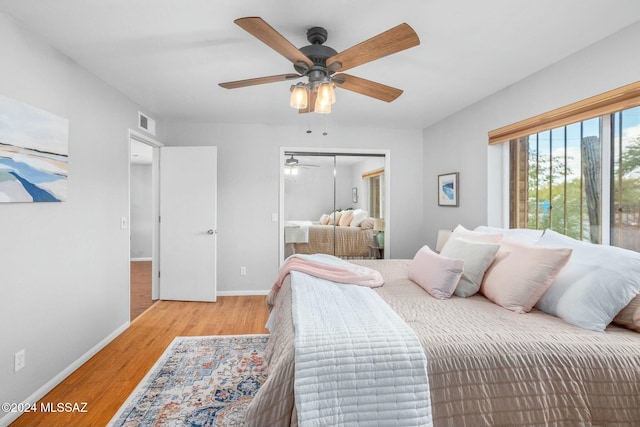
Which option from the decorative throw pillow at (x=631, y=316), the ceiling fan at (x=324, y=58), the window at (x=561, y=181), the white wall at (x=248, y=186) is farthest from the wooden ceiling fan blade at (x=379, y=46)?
the white wall at (x=248, y=186)

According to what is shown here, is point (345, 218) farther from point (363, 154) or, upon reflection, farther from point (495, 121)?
point (495, 121)

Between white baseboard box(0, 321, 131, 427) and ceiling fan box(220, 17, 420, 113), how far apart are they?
7.84 ft

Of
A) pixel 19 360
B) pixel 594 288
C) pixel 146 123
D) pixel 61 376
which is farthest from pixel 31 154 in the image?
pixel 594 288

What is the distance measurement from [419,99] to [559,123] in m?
1.31

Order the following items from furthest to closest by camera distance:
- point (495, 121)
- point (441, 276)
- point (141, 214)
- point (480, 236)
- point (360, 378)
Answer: point (141, 214), point (495, 121), point (480, 236), point (441, 276), point (360, 378)

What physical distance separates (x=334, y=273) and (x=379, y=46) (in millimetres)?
1524

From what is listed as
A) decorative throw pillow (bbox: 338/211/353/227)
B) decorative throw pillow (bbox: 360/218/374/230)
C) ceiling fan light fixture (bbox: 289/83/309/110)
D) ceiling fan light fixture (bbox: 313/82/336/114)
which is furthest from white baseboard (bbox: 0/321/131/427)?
decorative throw pillow (bbox: 360/218/374/230)

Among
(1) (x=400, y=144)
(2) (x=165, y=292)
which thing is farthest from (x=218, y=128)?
(1) (x=400, y=144)

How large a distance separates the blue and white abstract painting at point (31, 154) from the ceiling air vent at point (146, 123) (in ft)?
4.27

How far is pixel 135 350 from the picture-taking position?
2760 millimetres

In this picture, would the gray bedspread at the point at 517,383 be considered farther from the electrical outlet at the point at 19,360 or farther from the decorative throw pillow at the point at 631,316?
the electrical outlet at the point at 19,360

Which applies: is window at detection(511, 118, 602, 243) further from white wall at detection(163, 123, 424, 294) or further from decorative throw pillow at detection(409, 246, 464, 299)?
white wall at detection(163, 123, 424, 294)

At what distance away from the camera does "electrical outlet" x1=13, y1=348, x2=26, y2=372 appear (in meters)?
1.91

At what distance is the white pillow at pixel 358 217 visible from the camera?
4.64 meters
